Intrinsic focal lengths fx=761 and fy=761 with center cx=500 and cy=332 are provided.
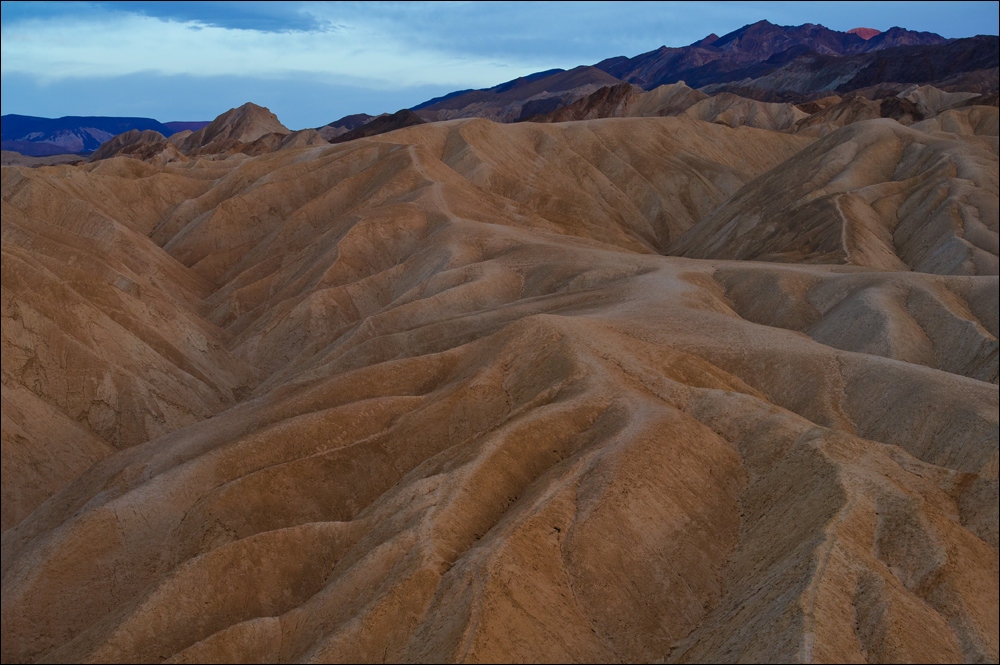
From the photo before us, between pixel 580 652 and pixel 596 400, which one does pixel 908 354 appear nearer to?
pixel 596 400

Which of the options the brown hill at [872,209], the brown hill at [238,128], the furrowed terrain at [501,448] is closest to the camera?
the furrowed terrain at [501,448]

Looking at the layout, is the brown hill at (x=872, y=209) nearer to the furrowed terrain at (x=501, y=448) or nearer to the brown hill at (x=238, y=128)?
the furrowed terrain at (x=501, y=448)

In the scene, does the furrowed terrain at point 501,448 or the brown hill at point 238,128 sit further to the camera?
the brown hill at point 238,128

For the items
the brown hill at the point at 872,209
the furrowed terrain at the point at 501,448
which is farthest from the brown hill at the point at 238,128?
the brown hill at the point at 872,209

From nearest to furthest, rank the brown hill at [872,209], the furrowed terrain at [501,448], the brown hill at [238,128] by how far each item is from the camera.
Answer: the furrowed terrain at [501,448]
the brown hill at [872,209]
the brown hill at [238,128]

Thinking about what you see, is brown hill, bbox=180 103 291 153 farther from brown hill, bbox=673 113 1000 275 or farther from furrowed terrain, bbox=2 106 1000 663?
brown hill, bbox=673 113 1000 275

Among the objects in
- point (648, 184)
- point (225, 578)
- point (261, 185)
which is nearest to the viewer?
point (225, 578)

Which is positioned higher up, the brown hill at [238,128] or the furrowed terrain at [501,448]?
the brown hill at [238,128]

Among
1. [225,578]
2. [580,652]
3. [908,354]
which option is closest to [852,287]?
[908,354]

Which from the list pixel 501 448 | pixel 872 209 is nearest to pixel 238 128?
pixel 872 209
